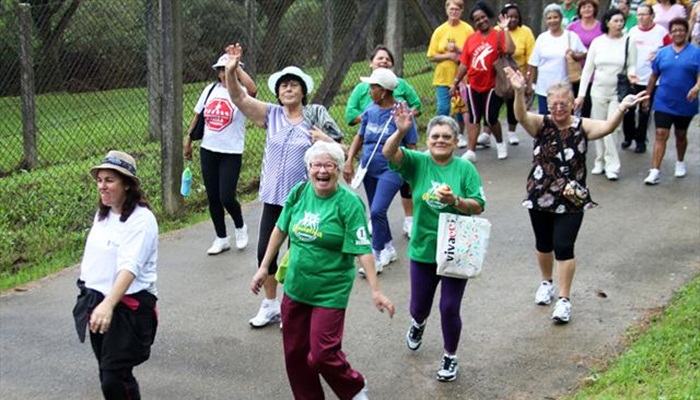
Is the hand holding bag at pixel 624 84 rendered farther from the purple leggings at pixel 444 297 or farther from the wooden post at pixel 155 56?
the purple leggings at pixel 444 297

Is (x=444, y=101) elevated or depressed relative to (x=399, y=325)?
elevated

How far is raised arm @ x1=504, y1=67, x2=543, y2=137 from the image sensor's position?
6238 mm

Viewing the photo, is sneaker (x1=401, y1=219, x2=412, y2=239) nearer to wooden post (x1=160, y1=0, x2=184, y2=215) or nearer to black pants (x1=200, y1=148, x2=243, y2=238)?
black pants (x1=200, y1=148, x2=243, y2=238)

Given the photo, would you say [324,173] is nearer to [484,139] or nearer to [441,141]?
[441,141]

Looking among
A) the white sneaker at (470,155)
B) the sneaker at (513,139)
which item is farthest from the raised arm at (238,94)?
the sneaker at (513,139)

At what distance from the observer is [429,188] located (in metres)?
5.75

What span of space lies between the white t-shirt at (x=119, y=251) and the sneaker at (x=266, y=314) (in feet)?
6.38

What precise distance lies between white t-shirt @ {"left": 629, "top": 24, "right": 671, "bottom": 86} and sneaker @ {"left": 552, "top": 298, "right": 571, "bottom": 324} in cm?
467

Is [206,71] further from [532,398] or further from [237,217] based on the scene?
[532,398]

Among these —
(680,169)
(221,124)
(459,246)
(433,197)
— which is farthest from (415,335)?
(680,169)

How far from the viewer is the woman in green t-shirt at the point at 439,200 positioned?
18.7 feet

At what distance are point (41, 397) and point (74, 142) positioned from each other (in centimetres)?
389

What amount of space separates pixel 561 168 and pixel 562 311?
1.00 metres

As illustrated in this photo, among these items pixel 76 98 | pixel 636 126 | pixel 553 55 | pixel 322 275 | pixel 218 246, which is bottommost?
pixel 218 246
